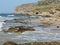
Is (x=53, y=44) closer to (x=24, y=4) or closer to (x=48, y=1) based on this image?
(x=48, y=1)

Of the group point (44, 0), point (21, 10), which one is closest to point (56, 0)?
point (44, 0)

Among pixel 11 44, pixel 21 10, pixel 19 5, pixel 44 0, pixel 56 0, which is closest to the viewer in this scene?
pixel 11 44

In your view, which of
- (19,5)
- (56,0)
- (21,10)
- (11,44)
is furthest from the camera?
(19,5)

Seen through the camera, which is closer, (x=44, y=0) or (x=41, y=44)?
(x=41, y=44)

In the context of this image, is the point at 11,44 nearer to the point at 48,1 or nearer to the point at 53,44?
the point at 53,44

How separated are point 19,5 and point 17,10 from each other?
1259 cm

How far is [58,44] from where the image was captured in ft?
60.9

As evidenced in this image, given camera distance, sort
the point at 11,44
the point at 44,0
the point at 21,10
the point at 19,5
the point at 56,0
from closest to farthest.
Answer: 1. the point at 11,44
2. the point at 56,0
3. the point at 44,0
4. the point at 21,10
5. the point at 19,5

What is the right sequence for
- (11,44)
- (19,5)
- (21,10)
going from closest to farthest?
1. (11,44)
2. (21,10)
3. (19,5)

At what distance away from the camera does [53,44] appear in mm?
18547

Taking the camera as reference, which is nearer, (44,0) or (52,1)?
(52,1)

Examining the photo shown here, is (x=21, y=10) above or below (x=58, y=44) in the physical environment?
below

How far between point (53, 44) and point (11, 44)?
301 centimetres

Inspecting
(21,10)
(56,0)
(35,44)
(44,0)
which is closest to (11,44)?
(35,44)
